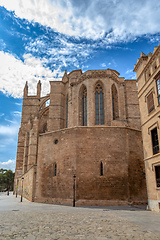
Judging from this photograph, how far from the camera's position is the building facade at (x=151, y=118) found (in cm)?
1256

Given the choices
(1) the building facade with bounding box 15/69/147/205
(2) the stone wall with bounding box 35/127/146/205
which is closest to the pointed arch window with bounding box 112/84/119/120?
(1) the building facade with bounding box 15/69/147/205

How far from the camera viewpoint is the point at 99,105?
25859 millimetres

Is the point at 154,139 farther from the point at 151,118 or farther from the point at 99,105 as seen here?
the point at 99,105

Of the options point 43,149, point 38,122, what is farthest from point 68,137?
point 38,122

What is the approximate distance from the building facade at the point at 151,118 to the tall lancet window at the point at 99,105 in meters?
10.3

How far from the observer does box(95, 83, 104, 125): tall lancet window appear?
83.1ft

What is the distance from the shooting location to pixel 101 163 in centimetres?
1792

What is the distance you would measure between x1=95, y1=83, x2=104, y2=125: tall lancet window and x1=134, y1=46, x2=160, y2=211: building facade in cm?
1029

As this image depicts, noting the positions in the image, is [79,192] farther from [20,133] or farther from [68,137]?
[20,133]

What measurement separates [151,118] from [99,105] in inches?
499

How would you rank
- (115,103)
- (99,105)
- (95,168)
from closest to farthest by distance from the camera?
(95,168) < (99,105) < (115,103)

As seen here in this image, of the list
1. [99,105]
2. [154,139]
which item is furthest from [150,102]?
[99,105]

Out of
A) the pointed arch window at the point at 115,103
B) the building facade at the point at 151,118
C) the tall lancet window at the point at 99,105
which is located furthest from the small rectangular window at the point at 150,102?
the pointed arch window at the point at 115,103

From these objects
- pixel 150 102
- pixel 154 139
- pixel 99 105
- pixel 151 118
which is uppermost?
pixel 99 105
